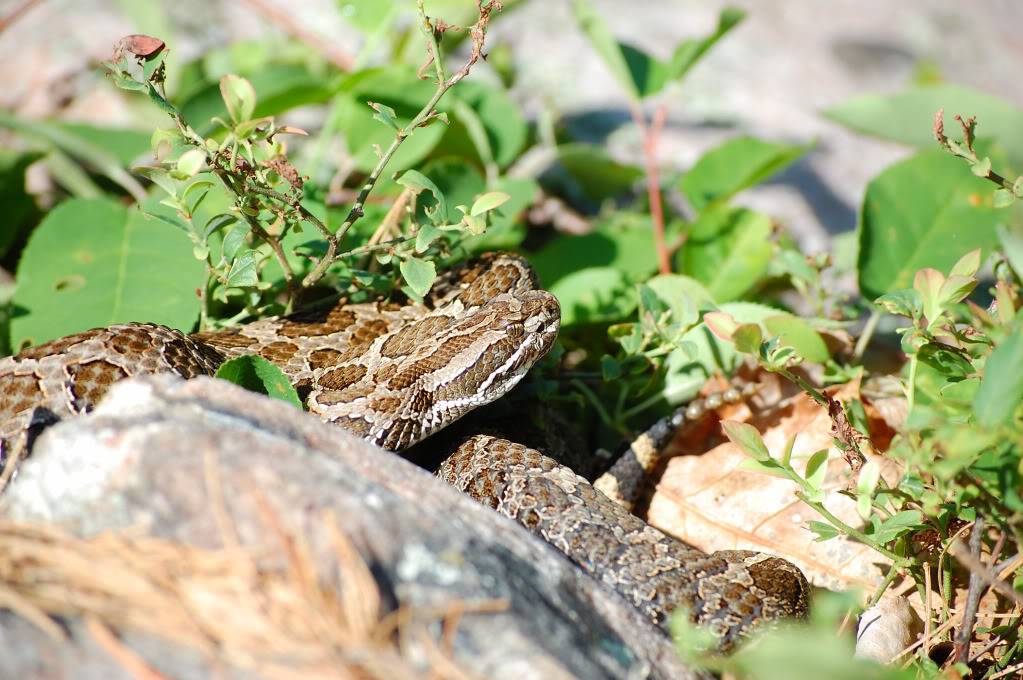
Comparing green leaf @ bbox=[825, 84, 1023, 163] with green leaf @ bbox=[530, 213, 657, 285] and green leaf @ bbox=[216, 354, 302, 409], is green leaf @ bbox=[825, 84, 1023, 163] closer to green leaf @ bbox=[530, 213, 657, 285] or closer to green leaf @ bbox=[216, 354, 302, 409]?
green leaf @ bbox=[530, 213, 657, 285]

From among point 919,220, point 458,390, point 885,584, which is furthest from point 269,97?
point 885,584

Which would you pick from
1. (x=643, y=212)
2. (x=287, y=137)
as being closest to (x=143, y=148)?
(x=287, y=137)

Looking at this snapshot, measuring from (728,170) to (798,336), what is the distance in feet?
6.20

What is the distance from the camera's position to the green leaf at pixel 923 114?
517 centimetres

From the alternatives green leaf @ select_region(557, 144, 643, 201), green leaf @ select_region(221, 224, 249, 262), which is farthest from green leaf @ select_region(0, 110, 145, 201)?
green leaf @ select_region(557, 144, 643, 201)

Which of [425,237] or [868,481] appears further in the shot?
[425,237]

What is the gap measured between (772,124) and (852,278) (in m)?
1.98

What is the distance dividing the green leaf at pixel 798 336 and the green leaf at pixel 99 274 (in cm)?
277

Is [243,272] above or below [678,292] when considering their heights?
above

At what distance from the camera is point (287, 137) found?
6.64 m

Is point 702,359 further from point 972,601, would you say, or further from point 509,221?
point 972,601

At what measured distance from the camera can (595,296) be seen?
4918 mm

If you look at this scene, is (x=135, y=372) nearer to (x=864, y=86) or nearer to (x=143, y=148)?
(x=143, y=148)

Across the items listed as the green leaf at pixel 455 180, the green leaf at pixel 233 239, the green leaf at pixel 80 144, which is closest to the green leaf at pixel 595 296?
the green leaf at pixel 455 180
